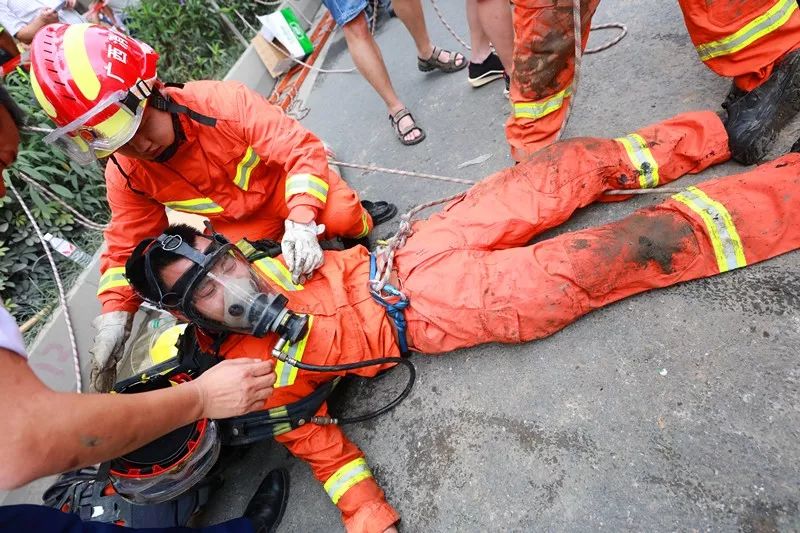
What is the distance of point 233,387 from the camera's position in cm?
149

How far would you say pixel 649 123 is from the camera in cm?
249

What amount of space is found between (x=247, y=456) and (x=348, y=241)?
1.30m

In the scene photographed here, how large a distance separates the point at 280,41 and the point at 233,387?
5183 millimetres

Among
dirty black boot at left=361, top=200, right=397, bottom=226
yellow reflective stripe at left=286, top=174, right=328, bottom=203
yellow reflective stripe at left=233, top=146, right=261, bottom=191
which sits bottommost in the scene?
dirty black boot at left=361, top=200, right=397, bottom=226

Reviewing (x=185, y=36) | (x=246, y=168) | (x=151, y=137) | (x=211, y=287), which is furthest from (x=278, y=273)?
(x=185, y=36)

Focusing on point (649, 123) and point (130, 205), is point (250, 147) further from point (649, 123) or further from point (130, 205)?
point (649, 123)

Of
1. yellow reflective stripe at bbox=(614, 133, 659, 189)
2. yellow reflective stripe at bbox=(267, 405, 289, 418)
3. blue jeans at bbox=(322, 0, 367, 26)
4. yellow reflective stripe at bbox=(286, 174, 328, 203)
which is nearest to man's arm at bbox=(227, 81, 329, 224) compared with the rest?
yellow reflective stripe at bbox=(286, 174, 328, 203)

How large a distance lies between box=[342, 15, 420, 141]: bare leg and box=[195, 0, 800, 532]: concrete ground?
1.49 meters

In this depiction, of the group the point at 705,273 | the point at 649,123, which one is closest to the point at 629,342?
the point at 705,273

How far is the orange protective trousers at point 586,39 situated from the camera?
6.35 feet

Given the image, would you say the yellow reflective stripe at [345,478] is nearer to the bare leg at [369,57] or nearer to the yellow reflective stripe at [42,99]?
the yellow reflective stripe at [42,99]

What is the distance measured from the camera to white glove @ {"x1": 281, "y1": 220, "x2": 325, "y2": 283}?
2.09m

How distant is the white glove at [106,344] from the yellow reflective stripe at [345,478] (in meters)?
1.35

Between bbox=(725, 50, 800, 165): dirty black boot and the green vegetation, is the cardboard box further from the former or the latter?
bbox=(725, 50, 800, 165): dirty black boot
